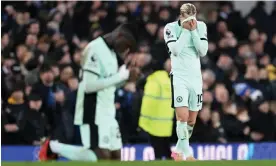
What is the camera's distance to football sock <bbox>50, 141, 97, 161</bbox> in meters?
15.7

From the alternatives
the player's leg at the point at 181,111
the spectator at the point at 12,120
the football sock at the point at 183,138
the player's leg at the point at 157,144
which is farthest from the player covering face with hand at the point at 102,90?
the spectator at the point at 12,120

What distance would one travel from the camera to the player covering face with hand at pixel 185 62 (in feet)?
45.4

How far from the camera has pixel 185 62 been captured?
14.0m

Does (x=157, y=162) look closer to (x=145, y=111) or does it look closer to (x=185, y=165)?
(x=185, y=165)

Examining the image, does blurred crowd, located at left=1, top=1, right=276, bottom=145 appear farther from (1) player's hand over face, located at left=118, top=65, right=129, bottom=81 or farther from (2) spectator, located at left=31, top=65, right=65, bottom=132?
(1) player's hand over face, located at left=118, top=65, right=129, bottom=81

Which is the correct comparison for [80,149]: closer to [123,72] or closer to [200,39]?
[123,72]

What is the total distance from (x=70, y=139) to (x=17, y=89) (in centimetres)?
159

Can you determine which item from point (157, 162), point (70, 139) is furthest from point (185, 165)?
point (70, 139)

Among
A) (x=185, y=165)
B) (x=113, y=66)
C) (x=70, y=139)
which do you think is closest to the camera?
(x=185, y=165)

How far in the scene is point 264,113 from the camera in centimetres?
2077

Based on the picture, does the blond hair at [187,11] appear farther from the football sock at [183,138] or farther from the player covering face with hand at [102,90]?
the player covering face with hand at [102,90]

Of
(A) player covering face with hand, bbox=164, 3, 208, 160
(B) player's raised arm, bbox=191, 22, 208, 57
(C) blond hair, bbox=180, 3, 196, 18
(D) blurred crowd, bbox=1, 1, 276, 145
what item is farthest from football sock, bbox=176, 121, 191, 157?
(D) blurred crowd, bbox=1, 1, 276, 145

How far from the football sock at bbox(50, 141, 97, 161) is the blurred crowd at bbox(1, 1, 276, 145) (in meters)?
0.60

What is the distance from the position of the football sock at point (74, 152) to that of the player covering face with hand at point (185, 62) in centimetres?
181
